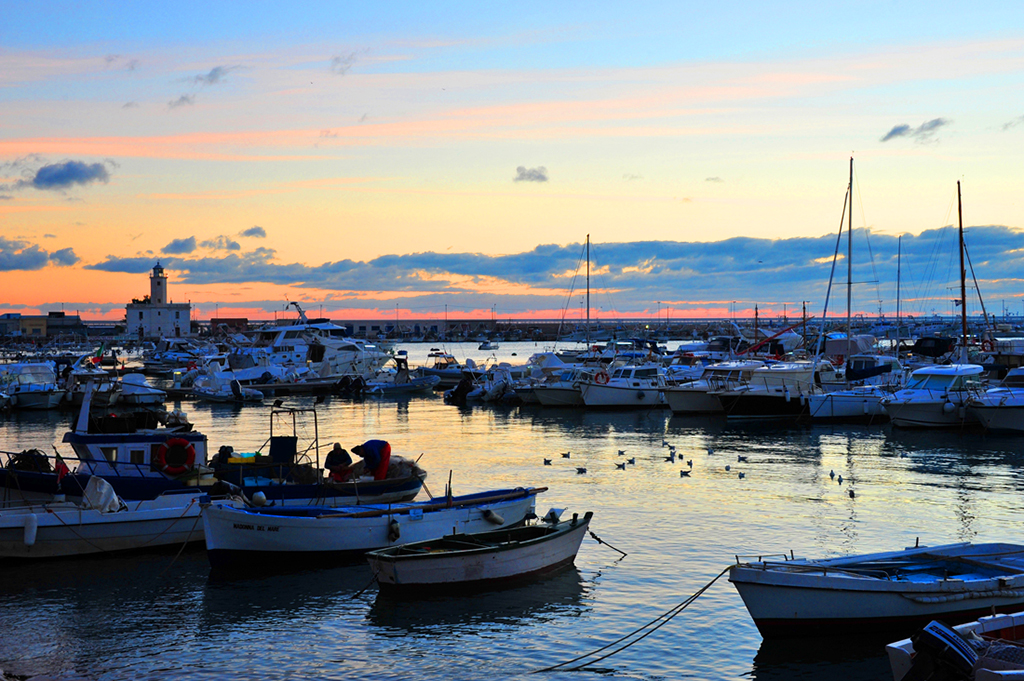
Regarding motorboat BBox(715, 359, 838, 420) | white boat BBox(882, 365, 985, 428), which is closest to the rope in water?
white boat BBox(882, 365, 985, 428)

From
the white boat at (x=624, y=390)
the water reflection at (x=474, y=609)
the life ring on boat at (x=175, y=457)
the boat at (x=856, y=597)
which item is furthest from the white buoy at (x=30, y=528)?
the white boat at (x=624, y=390)

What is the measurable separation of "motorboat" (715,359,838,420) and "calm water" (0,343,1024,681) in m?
14.2

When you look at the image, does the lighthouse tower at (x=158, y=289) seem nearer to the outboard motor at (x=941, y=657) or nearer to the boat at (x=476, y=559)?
the boat at (x=476, y=559)

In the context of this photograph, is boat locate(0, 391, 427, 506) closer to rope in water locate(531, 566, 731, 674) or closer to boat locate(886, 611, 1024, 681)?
rope in water locate(531, 566, 731, 674)

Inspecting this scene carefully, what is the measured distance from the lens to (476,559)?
1673 cm

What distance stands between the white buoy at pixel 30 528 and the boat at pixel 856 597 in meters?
13.8

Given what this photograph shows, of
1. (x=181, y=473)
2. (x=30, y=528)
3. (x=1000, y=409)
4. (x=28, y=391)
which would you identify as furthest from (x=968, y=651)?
(x=28, y=391)

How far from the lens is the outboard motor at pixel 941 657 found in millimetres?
10109

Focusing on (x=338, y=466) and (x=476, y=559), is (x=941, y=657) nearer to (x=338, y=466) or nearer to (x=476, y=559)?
(x=476, y=559)

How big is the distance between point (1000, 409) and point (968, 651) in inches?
1347

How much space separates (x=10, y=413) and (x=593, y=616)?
4845 cm

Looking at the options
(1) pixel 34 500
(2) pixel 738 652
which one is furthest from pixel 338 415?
(2) pixel 738 652

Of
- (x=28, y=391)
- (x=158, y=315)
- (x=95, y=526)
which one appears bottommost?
(x=95, y=526)

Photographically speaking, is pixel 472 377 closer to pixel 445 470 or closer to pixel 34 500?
pixel 445 470
